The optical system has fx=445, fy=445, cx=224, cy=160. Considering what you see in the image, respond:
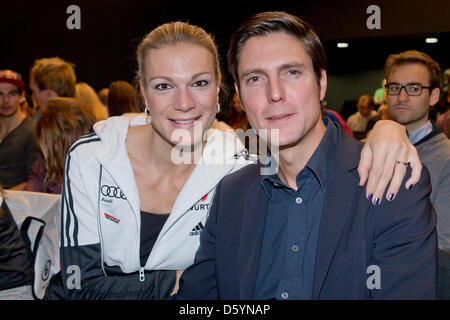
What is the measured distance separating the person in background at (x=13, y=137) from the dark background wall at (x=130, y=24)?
2.22m

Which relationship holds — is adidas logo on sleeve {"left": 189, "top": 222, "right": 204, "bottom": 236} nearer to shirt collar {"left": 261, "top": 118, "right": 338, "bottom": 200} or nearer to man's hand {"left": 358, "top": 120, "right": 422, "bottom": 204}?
shirt collar {"left": 261, "top": 118, "right": 338, "bottom": 200}

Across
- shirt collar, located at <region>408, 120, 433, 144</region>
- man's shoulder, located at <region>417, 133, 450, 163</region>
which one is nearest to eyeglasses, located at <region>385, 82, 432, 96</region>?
shirt collar, located at <region>408, 120, 433, 144</region>

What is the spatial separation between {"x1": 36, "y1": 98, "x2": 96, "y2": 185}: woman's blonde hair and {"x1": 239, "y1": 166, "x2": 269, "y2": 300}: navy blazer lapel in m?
1.84

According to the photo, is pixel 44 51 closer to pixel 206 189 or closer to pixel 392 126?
pixel 206 189

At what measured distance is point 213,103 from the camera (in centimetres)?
211

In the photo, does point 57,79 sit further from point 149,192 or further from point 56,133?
point 149,192

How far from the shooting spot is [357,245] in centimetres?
139

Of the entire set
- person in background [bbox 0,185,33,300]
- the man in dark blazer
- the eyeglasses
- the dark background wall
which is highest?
the dark background wall

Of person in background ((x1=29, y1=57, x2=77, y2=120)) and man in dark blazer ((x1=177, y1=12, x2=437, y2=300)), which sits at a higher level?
person in background ((x1=29, y1=57, x2=77, y2=120))

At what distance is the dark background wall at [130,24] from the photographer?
6.64m

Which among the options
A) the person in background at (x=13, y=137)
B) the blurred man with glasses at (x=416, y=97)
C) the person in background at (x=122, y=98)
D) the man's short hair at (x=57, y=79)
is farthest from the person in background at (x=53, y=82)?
the blurred man with glasses at (x=416, y=97)

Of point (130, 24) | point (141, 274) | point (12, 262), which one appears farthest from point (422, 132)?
point (130, 24)

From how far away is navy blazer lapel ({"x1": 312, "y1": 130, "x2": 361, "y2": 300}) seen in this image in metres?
1.38
